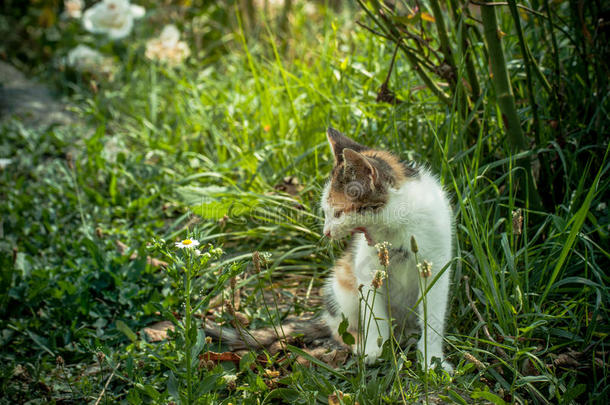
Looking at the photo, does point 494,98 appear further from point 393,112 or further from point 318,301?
point 318,301

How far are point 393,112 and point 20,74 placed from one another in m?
4.51

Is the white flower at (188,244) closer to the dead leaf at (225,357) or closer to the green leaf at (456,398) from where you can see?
the dead leaf at (225,357)

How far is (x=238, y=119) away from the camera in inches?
141

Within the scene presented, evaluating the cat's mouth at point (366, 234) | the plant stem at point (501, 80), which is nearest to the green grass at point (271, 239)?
the plant stem at point (501, 80)

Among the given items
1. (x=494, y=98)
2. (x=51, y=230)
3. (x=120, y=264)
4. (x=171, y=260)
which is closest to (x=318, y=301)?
(x=120, y=264)

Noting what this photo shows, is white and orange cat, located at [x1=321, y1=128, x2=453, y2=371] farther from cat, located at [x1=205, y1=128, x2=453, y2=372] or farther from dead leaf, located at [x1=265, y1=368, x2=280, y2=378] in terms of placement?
dead leaf, located at [x1=265, y1=368, x2=280, y2=378]

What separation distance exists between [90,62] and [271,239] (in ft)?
9.70

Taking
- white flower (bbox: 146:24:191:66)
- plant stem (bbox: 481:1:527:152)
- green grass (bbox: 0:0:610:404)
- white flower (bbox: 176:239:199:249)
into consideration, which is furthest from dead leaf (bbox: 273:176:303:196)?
white flower (bbox: 146:24:191:66)

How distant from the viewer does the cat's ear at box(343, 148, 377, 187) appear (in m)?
1.68

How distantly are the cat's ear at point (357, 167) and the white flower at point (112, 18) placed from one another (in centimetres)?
361

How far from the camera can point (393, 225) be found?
1.82 metres

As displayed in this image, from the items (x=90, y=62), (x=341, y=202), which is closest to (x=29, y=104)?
(x=90, y=62)

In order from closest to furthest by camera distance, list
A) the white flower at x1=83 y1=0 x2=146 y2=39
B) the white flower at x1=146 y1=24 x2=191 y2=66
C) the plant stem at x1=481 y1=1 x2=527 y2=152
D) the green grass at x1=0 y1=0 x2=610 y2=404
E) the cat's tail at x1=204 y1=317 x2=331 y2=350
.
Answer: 1. the green grass at x1=0 y1=0 x2=610 y2=404
2. the cat's tail at x1=204 y1=317 x2=331 y2=350
3. the plant stem at x1=481 y1=1 x2=527 y2=152
4. the white flower at x1=146 y1=24 x2=191 y2=66
5. the white flower at x1=83 y1=0 x2=146 y2=39

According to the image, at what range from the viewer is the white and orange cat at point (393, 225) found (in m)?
1.78
